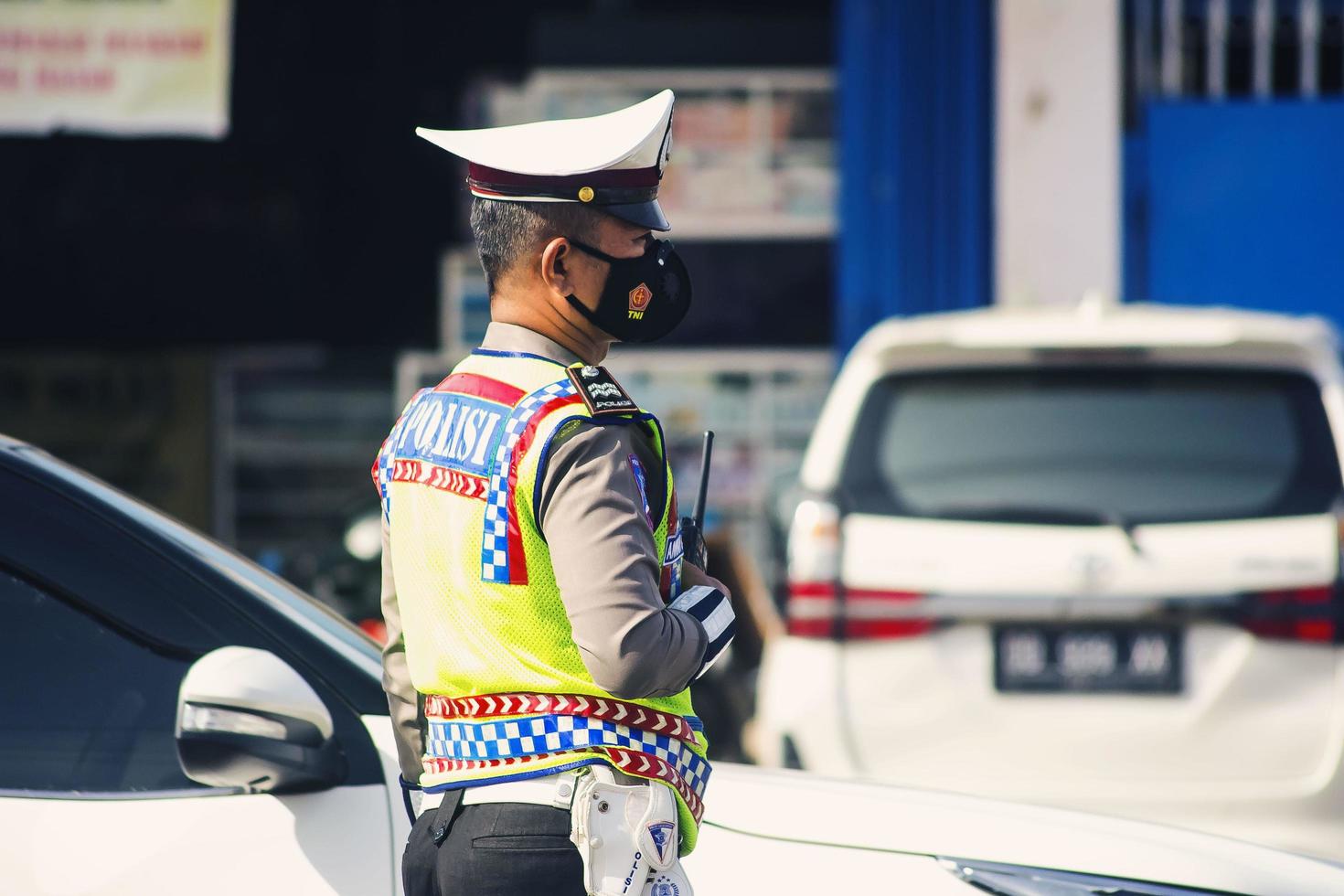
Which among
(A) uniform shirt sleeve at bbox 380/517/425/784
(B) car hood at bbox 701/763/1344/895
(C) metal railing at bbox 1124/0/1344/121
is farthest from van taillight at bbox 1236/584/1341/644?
(C) metal railing at bbox 1124/0/1344/121

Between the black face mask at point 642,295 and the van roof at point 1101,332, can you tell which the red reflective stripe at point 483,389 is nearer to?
the black face mask at point 642,295

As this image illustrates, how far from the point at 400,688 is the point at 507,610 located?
355mm

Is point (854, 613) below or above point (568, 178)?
below

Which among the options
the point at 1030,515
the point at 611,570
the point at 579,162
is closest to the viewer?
the point at 611,570

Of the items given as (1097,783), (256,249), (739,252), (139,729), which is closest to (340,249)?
(256,249)

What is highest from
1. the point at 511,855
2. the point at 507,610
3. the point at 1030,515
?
the point at 507,610

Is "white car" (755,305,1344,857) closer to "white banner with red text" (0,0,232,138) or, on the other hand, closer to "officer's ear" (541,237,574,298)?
"officer's ear" (541,237,574,298)

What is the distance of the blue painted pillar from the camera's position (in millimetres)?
8172

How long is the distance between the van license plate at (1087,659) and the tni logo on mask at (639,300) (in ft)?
7.63

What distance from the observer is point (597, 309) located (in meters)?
2.08

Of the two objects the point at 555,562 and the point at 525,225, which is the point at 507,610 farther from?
the point at 525,225

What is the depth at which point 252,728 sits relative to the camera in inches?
88.4

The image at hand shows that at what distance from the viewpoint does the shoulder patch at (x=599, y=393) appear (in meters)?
1.95

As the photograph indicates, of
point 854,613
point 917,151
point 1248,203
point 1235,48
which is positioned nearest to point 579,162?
point 854,613
